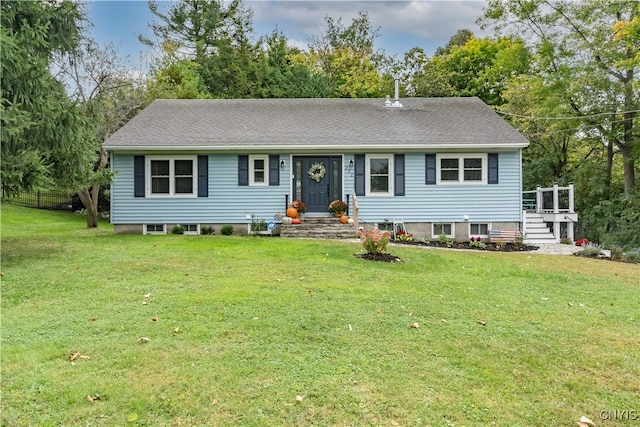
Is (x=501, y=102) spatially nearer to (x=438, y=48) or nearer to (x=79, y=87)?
(x=438, y=48)

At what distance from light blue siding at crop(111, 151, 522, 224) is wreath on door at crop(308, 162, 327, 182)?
690 mm

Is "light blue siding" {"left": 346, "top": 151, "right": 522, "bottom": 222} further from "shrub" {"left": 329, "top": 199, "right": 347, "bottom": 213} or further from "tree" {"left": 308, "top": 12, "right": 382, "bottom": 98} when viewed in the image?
"tree" {"left": 308, "top": 12, "right": 382, "bottom": 98}

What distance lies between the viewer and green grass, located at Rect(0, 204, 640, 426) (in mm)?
2725

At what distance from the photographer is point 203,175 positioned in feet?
41.6

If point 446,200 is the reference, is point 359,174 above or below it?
above

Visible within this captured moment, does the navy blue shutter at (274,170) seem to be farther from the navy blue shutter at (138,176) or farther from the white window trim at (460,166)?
the white window trim at (460,166)

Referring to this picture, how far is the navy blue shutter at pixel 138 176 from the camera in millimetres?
12523

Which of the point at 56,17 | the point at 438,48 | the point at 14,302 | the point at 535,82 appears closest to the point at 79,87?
the point at 56,17

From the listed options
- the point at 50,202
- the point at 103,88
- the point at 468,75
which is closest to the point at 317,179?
the point at 103,88

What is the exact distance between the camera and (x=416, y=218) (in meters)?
12.8

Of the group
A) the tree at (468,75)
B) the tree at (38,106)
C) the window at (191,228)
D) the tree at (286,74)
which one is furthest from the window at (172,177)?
the tree at (468,75)

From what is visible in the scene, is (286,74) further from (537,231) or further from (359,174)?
(537,231)

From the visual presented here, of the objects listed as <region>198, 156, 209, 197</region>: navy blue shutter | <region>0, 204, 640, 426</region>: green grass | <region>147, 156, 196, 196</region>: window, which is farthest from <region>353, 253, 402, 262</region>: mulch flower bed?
<region>147, 156, 196, 196</region>: window

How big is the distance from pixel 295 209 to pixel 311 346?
8.89m
